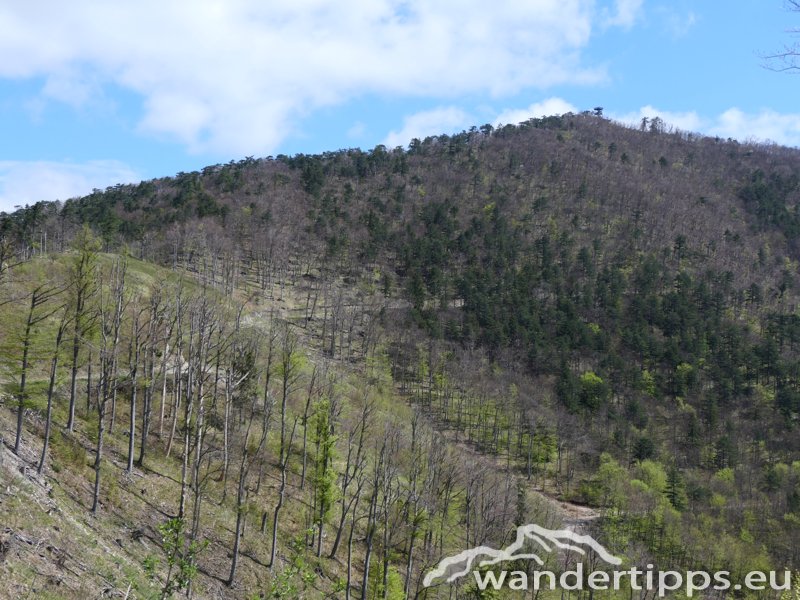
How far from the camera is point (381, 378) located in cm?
9725

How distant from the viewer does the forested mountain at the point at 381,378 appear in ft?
105

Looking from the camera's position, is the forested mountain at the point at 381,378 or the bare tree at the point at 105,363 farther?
the forested mountain at the point at 381,378

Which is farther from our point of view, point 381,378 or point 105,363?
point 381,378

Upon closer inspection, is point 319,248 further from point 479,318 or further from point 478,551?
point 478,551

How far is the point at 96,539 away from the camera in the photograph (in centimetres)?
2278

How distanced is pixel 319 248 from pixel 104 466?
401ft

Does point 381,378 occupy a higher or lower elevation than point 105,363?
lower

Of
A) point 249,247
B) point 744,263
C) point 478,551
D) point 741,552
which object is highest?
point 744,263

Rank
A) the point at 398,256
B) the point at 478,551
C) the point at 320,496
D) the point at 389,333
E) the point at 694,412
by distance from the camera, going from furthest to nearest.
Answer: the point at 398,256 → the point at 389,333 → the point at 694,412 → the point at 478,551 → the point at 320,496

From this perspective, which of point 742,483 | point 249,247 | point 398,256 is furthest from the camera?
point 398,256

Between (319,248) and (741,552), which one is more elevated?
(319,248)

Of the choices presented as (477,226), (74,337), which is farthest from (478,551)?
(477,226)

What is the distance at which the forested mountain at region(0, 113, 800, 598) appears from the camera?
32031 mm

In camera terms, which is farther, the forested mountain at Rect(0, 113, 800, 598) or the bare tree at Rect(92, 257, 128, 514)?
the forested mountain at Rect(0, 113, 800, 598)
